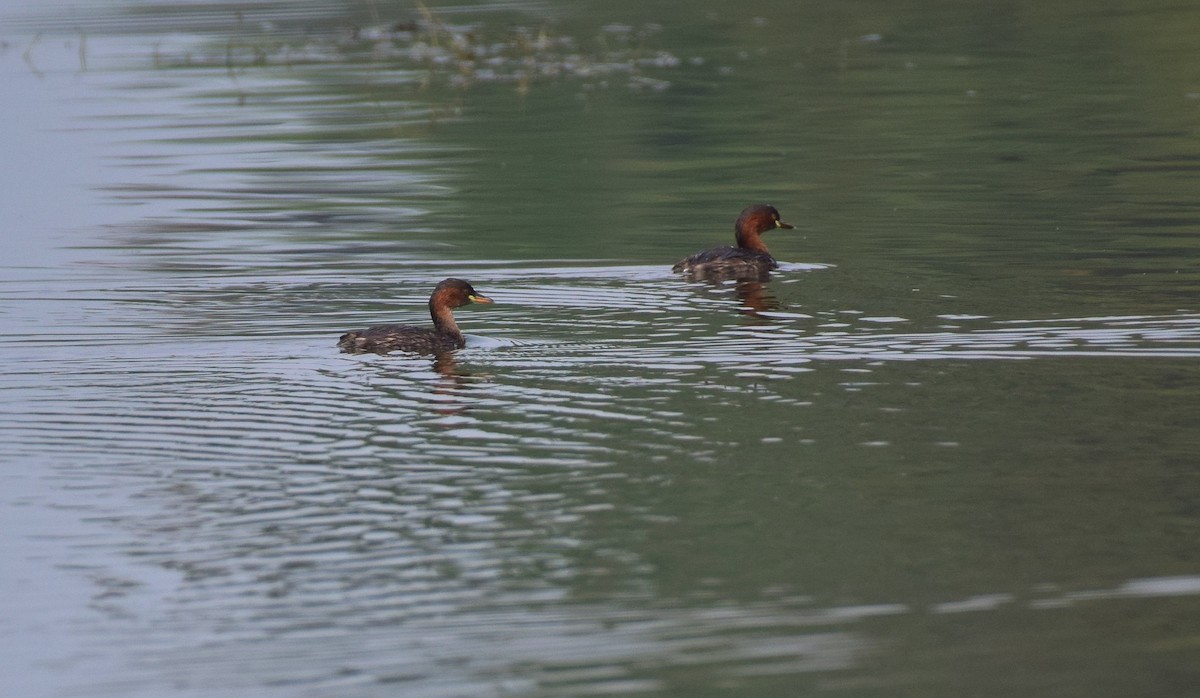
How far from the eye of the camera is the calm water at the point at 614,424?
6578mm

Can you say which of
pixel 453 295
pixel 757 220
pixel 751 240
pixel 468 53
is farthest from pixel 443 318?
pixel 468 53

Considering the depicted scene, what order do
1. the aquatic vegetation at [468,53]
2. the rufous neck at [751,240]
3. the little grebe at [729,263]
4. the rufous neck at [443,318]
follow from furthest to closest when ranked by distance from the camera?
the aquatic vegetation at [468,53], the rufous neck at [751,240], the little grebe at [729,263], the rufous neck at [443,318]

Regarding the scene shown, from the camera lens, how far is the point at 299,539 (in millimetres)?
7719

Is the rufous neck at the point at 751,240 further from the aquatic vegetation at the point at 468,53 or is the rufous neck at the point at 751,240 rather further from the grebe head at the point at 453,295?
the aquatic vegetation at the point at 468,53

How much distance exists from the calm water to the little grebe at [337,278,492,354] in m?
0.12

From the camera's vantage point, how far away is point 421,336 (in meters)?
11.9

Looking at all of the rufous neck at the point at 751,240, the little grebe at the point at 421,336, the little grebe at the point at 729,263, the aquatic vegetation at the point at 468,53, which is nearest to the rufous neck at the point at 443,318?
the little grebe at the point at 421,336

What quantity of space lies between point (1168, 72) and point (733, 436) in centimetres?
2216

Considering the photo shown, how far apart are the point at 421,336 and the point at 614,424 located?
267 centimetres

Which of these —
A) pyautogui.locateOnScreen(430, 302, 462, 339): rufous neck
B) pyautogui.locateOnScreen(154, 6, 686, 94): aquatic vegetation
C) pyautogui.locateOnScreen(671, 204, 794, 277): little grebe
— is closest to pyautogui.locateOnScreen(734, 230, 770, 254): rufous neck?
pyautogui.locateOnScreen(671, 204, 794, 277): little grebe

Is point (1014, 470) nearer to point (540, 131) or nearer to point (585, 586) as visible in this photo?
point (585, 586)

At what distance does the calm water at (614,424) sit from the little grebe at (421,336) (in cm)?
12

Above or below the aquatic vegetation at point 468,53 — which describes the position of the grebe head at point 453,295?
below

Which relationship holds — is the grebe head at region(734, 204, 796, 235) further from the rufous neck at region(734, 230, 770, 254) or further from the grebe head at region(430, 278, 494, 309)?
the grebe head at region(430, 278, 494, 309)
